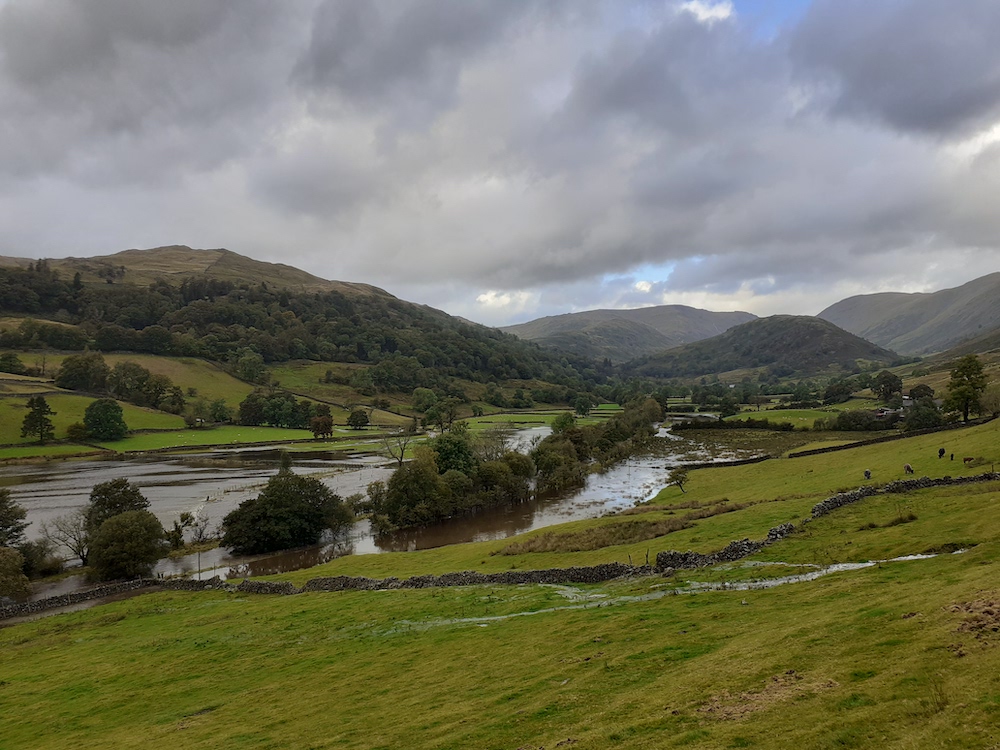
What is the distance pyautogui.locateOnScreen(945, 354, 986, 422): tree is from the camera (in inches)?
3031

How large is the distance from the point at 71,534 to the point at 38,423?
75.9 meters

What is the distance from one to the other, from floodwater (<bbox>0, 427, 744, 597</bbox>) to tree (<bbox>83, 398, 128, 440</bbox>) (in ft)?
51.9

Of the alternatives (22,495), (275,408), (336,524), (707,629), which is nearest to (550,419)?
(275,408)

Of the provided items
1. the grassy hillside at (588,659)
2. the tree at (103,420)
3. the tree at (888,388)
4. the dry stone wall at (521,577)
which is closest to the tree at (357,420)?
the tree at (103,420)

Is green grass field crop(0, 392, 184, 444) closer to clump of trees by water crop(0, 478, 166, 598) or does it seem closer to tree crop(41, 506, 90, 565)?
tree crop(41, 506, 90, 565)

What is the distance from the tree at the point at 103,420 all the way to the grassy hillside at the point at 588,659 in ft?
326

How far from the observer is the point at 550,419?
19150cm

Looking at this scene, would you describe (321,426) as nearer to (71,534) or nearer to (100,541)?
(71,534)

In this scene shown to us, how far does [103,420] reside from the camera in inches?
4801

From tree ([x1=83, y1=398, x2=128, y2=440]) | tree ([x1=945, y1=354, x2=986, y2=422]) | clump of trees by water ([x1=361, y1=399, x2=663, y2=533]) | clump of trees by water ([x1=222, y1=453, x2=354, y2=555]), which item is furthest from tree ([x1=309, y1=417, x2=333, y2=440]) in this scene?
tree ([x1=945, y1=354, x2=986, y2=422])

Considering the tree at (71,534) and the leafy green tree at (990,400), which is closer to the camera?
the tree at (71,534)

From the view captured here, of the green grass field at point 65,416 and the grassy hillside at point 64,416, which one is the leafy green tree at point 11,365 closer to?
the grassy hillside at point 64,416

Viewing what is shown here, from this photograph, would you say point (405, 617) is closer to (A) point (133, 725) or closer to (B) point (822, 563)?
(A) point (133, 725)

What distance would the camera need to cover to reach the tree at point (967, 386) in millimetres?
77000
